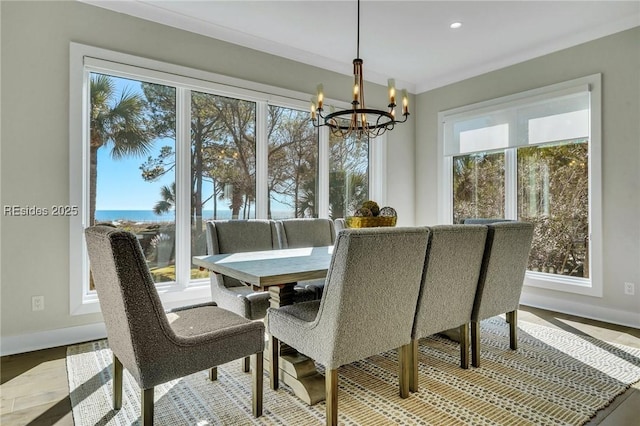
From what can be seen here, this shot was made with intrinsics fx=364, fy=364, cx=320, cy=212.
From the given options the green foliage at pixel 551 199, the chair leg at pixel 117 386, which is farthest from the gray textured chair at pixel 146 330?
the green foliage at pixel 551 199

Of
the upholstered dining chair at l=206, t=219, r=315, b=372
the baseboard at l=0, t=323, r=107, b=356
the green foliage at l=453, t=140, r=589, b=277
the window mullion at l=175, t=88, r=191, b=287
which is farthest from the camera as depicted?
the green foliage at l=453, t=140, r=589, b=277

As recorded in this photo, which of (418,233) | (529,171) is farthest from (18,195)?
Answer: (529,171)

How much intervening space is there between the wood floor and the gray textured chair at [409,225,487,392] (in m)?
0.80

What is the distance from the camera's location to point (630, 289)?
11.0ft

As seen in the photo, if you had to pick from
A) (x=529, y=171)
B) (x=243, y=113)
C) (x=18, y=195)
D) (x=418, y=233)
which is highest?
(x=243, y=113)

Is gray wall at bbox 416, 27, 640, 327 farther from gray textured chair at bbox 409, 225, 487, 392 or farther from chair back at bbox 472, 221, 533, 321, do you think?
gray textured chair at bbox 409, 225, 487, 392

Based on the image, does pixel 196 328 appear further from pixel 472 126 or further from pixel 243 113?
pixel 472 126

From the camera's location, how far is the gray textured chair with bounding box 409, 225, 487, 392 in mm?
1951

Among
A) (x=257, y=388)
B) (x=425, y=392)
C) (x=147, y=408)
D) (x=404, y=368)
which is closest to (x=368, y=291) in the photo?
(x=404, y=368)

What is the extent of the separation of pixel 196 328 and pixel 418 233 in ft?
3.76

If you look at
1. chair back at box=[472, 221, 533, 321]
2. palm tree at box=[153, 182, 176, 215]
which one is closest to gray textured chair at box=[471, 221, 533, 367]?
chair back at box=[472, 221, 533, 321]

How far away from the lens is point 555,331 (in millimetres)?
3146

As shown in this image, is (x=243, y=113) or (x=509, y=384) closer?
(x=509, y=384)

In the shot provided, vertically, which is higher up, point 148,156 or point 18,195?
point 148,156
